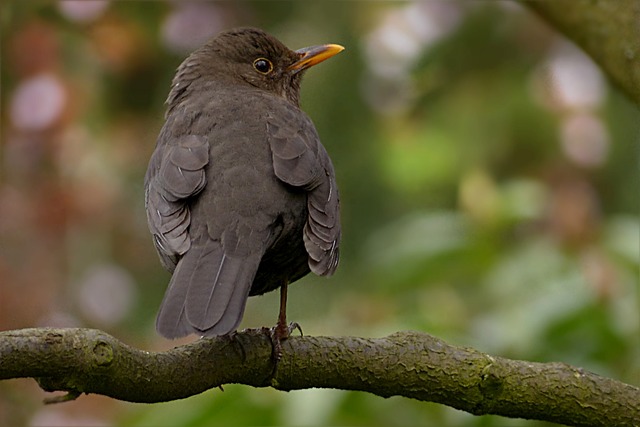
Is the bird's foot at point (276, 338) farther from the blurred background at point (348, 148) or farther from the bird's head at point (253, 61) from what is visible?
the bird's head at point (253, 61)

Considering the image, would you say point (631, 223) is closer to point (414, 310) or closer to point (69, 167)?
point (414, 310)

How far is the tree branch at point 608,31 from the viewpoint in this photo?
4172 mm

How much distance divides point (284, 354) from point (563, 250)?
194cm

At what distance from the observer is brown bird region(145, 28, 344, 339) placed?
10.8 ft

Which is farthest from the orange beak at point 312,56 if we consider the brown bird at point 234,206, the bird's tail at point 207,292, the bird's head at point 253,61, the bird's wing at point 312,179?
the bird's tail at point 207,292

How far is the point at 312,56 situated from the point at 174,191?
1.55m

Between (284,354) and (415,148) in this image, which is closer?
(284,354)

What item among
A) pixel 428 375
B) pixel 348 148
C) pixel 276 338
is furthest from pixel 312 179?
pixel 348 148

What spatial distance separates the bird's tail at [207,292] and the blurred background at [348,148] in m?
1.45

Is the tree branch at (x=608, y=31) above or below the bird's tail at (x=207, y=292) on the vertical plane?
above

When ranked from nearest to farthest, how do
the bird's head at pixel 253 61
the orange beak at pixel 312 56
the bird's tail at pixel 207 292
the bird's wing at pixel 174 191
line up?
the bird's tail at pixel 207 292, the bird's wing at pixel 174 191, the bird's head at pixel 253 61, the orange beak at pixel 312 56

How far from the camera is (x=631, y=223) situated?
16.4ft

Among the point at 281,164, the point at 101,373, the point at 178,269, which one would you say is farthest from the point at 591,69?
the point at 101,373

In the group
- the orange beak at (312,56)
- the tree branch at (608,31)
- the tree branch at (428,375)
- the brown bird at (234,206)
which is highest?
the orange beak at (312,56)
